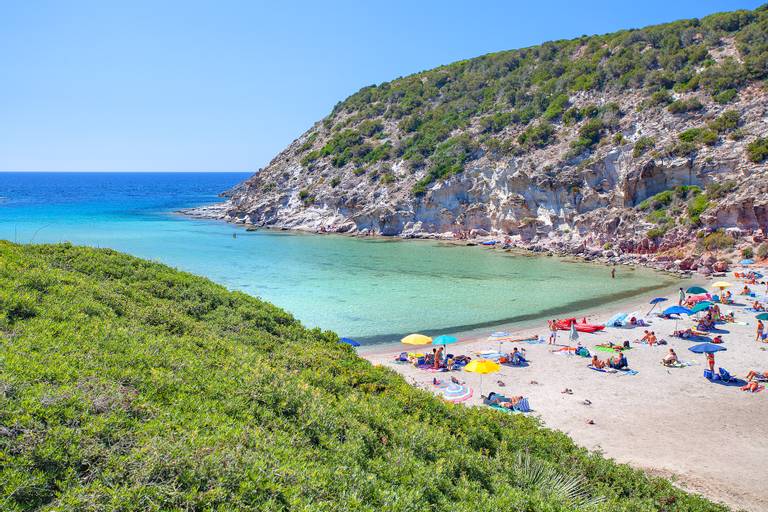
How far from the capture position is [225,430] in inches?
213

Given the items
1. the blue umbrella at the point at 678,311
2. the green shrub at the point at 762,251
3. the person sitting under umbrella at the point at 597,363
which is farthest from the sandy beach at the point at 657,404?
the green shrub at the point at 762,251

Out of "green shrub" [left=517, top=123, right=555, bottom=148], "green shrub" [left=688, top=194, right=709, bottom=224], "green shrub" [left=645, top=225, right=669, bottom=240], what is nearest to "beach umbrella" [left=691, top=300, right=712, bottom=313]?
"green shrub" [left=688, top=194, right=709, bottom=224]

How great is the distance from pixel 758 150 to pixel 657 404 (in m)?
33.5

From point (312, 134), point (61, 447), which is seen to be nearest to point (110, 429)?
point (61, 447)

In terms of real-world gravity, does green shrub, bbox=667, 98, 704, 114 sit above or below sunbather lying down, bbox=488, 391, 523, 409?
above

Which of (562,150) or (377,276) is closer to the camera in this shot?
(377,276)

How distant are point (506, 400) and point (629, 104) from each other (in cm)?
4638

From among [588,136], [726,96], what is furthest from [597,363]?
[726,96]

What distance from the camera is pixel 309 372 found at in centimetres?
827

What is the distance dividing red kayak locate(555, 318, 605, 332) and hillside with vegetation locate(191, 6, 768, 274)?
2060cm

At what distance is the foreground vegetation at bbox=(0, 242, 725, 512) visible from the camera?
433 cm

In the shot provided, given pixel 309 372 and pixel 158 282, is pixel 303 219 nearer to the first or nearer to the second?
pixel 158 282

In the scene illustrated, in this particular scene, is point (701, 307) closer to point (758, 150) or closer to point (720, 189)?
point (720, 189)

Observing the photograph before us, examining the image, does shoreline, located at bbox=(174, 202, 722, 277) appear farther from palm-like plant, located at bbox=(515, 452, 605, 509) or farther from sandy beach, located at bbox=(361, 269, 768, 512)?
palm-like plant, located at bbox=(515, 452, 605, 509)
